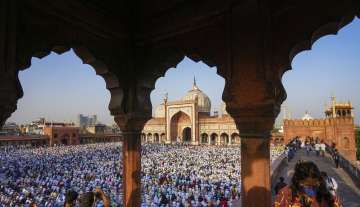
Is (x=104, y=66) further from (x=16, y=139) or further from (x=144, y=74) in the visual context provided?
(x=16, y=139)

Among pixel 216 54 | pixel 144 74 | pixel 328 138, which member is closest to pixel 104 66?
pixel 144 74

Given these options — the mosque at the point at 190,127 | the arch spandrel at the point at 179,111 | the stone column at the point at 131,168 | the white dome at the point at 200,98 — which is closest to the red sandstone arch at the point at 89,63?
the stone column at the point at 131,168

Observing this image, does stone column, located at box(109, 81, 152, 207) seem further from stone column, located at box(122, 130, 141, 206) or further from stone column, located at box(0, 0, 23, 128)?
stone column, located at box(0, 0, 23, 128)

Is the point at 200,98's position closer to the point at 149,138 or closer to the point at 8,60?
the point at 149,138

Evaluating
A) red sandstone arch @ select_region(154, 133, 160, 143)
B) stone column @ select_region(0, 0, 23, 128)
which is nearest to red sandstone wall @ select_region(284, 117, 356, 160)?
red sandstone arch @ select_region(154, 133, 160, 143)

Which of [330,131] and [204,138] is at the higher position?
[330,131]

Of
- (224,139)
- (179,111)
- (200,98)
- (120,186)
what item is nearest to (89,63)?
(120,186)
